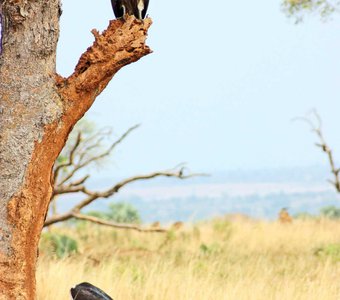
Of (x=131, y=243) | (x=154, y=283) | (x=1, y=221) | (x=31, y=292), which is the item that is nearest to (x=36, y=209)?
(x=1, y=221)

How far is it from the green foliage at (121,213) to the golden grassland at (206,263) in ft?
8.33

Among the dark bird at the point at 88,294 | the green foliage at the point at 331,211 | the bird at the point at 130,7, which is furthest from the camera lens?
the green foliage at the point at 331,211

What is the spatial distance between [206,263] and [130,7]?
6.17 m

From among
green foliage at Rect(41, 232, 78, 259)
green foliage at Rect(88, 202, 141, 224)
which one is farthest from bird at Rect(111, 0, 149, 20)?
green foliage at Rect(88, 202, 141, 224)

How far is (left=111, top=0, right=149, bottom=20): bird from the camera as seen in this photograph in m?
6.89

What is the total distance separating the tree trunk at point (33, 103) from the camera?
592 cm

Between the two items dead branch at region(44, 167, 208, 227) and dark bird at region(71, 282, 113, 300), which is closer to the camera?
dark bird at region(71, 282, 113, 300)

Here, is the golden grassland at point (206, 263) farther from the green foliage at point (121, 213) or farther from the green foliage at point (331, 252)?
the green foliage at point (121, 213)

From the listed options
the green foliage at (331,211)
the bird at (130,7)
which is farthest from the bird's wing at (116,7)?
the green foliage at (331,211)

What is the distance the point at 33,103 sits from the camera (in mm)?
5969

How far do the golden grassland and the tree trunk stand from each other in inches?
89.9

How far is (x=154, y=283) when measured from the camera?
8.97 m

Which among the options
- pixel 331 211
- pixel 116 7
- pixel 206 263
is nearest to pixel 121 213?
pixel 331 211

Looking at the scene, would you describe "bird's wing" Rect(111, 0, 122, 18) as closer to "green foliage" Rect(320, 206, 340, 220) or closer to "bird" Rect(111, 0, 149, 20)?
"bird" Rect(111, 0, 149, 20)
